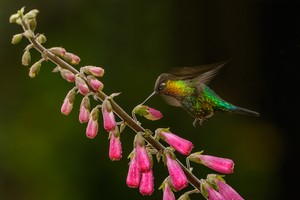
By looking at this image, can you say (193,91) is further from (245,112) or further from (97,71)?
(97,71)

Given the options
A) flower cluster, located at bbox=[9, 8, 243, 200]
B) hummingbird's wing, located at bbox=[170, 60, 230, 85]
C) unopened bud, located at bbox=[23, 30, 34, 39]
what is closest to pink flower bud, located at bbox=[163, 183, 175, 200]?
flower cluster, located at bbox=[9, 8, 243, 200]

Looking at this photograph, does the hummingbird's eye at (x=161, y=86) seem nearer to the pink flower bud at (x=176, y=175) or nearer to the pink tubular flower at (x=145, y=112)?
the pink tubular flower at (x=145, y=112)

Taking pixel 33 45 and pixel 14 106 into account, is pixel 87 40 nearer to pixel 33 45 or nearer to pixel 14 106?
pixel 14 106

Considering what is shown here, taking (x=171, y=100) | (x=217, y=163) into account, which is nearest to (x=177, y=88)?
(x=171, y=100)

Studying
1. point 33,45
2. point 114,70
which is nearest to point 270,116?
point 114,70

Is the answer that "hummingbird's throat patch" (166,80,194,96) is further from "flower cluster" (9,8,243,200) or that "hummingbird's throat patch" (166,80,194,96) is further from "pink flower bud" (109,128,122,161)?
"pink flower bud" (109,128,122,161)

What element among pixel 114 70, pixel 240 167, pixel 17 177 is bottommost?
pixel 240 167
